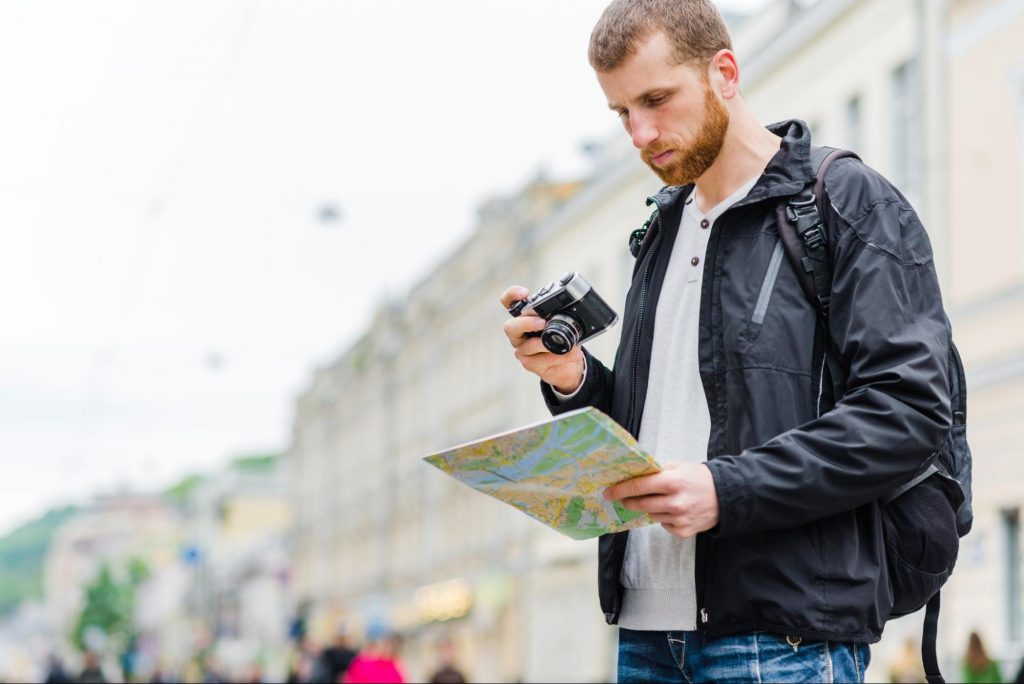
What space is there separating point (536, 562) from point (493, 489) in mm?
37607

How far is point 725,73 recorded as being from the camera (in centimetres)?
315

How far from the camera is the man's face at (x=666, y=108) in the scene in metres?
3.07

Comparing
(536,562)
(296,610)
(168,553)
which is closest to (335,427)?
(296,610)

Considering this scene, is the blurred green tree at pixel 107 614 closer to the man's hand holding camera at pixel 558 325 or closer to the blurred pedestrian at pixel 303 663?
the blurred pedestrian at pixel 303 663

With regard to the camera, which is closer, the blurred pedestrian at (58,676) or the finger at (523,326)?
the finger at (523,326)

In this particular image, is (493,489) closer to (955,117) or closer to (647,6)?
(647,6)

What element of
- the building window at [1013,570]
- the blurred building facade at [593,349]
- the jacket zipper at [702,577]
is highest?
the blurred building facade at [593,349]

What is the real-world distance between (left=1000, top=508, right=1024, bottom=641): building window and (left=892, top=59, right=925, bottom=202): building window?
4.57 m

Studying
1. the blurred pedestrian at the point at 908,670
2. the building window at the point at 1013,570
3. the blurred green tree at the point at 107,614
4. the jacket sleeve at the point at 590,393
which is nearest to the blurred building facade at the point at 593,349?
the building window at the point at 1013,570

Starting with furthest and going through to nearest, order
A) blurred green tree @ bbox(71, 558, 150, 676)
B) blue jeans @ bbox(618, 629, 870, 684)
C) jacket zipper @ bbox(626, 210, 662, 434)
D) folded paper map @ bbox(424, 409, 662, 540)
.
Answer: blurred green tree @ bbox(71, 558, 150, 676) < jacket zipper @ bbox(626, 210, 662, 434) < blue jeans @ bbox(618, 629, 870, 684) < folded paper map @ bbox(424, 409, 662, 540)

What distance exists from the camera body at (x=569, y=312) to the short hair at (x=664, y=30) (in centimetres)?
47

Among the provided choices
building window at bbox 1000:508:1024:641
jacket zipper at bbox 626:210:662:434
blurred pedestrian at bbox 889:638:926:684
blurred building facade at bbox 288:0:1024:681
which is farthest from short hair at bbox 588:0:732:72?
building window at bbox 1000:508:1024:641

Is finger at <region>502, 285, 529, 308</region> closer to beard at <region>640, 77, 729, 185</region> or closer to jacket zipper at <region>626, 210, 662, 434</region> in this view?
jacket zipper at <region>626, 210, 662, 434</region>

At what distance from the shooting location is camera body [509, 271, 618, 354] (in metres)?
3.40
